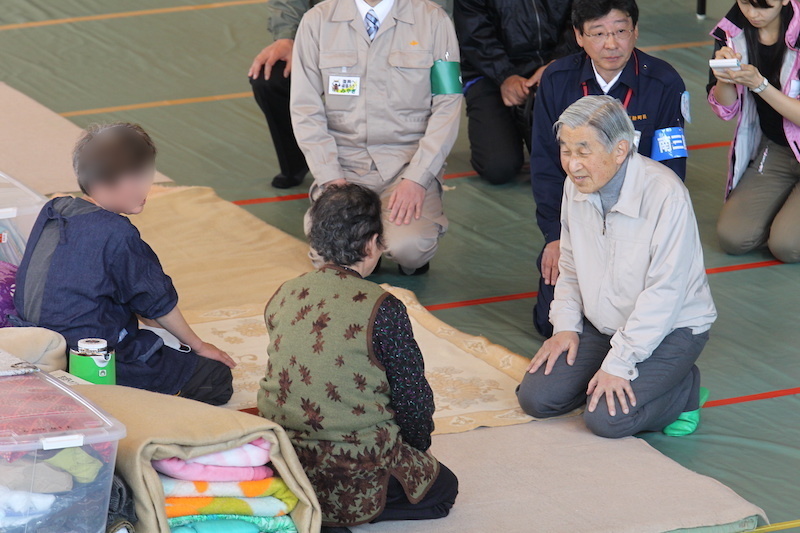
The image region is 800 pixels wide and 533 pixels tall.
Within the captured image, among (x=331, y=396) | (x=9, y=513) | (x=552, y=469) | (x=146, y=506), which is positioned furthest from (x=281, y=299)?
(x=552, y=469)

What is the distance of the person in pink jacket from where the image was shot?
13.8 ft

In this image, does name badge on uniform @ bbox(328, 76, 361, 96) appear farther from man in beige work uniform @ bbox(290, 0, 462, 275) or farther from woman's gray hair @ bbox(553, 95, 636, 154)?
woman's gray hair @ bbox(553, 95, 636, 154)

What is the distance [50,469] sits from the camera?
2.12 meters

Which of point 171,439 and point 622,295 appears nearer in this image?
point 171,439

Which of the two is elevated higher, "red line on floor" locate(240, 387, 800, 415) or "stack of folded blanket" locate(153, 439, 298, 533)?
"stack of folded blanket" locate(153, 439, 298, 533)

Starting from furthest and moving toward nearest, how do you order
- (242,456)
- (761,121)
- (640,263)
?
(761,121)
(640,263)
(242,456)

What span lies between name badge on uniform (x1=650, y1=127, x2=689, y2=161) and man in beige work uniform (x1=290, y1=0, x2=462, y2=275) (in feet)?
2.72

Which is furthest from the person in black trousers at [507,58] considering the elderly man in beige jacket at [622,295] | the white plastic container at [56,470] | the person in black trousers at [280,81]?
the white plastic container at [56,470]

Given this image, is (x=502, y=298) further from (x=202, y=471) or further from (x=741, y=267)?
(x=202, y=471)

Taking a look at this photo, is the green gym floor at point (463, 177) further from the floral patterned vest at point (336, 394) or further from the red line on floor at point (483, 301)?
the floral patterned vest at point (336, 394)

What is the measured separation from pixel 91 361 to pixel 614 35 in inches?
78.0

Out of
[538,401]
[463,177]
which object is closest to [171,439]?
[538,401]

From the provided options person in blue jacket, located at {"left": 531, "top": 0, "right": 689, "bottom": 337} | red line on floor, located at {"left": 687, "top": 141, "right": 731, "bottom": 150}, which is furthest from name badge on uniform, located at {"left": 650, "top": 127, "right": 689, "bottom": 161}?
red line on floor, located at {"left": 687, "top": 141, "right": 731, "bottom": 150}

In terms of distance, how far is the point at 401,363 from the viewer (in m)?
2.49
